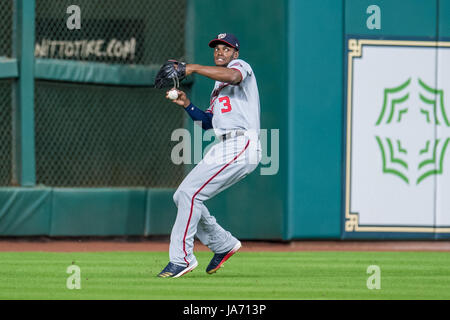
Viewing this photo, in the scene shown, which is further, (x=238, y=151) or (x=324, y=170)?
(x=324, y=170)

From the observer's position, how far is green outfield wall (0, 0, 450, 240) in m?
11.5

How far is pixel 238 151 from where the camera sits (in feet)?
24.7

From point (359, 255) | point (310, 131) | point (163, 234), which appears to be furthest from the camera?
point (163, 234)

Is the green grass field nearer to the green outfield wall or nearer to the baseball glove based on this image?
the green outfield wall

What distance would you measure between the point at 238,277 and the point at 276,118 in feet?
14.1

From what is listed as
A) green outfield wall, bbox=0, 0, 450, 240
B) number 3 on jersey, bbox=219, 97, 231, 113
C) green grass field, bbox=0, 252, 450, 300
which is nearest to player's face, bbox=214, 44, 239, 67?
number 3 on jersey, bbox=219, 97, 231, 113

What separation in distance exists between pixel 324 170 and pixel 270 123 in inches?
35.7

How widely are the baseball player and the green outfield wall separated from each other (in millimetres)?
3775

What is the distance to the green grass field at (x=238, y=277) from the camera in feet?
21.1

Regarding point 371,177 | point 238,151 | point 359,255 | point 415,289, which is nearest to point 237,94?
point 238,151

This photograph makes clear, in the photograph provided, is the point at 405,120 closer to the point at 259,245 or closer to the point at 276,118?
the point at 276,118

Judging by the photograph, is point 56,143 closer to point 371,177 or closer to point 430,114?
point 371,177

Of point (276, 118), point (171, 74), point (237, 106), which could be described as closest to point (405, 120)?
point (276, 118)

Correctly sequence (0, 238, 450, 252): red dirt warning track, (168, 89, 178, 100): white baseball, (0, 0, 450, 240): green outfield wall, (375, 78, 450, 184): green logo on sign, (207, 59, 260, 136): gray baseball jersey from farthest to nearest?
(375, 78, 450, 184): green logo on sign < (0, 0, 450, 240): green outfield wall < (0, 238, 450, 252): red dirt warning track < (207, 59, 260, 136): gray baseball jersey < (168, 89, 178, 100): white baseball
